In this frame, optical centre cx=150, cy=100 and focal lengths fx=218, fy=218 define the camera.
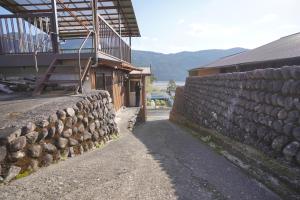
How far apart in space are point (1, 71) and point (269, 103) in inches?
354

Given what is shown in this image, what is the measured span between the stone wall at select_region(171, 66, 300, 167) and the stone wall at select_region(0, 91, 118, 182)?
3.94m

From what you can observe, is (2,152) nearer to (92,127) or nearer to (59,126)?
(59,126)

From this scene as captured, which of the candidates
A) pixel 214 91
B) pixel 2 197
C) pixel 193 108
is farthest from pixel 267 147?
pixel 193 108

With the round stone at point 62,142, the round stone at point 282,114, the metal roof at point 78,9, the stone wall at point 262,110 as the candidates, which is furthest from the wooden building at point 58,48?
the round stone at point 282,114

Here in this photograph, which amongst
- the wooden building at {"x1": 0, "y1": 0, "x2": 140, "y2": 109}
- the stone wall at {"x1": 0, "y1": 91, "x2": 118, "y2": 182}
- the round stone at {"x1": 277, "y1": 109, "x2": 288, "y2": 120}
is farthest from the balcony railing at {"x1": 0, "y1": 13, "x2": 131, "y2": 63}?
the round stone at {"x1": 277, "y1": 109, "x2": 288, "y2": 120}

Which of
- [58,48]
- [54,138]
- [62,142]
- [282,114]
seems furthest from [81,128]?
[282,114]

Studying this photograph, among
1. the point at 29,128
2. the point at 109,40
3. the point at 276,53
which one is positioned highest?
the point at 109,40

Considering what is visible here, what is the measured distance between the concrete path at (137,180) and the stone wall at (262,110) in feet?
3.04

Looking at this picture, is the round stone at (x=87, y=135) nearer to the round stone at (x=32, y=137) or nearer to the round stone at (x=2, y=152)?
the round stone at (x=32, y=137)

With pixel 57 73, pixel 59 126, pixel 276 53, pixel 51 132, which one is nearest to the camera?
pixel 51 132

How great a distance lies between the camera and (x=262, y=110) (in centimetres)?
496

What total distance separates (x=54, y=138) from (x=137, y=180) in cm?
188

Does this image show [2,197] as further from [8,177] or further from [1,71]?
[1,71]

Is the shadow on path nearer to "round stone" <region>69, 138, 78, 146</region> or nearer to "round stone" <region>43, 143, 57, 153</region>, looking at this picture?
"round stone" <region>69, 138, 78, 146</region>
